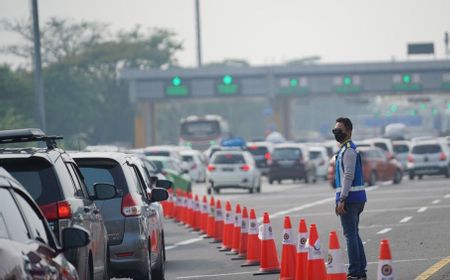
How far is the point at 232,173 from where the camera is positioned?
50281 mm

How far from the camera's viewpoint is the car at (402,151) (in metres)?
67.9

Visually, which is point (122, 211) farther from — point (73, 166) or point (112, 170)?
point (73, 166)

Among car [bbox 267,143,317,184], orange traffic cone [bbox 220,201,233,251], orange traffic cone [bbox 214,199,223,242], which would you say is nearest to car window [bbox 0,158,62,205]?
orange traffic cone [bbox 220,201,233,251]

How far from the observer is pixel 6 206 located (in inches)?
362

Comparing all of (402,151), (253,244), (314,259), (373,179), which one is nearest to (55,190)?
(314,259)

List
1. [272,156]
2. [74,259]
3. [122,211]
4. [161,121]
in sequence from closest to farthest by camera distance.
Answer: [74,259] → [122,211] → [272,156] → [161,121]

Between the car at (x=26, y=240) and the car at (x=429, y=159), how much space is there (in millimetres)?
48913

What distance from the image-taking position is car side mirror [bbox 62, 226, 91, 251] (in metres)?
9.79

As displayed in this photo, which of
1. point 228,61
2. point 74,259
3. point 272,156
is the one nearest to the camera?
point 74,259

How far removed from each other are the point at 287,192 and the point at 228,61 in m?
114

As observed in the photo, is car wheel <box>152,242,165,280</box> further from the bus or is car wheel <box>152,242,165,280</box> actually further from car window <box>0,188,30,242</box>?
the bus

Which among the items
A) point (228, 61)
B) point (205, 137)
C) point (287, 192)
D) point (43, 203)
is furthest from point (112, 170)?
point (228, 61)

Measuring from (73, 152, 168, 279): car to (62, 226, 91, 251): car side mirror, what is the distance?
244 inches

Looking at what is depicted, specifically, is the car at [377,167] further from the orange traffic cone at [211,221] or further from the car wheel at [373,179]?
the orange traffic cone at [211,221]
